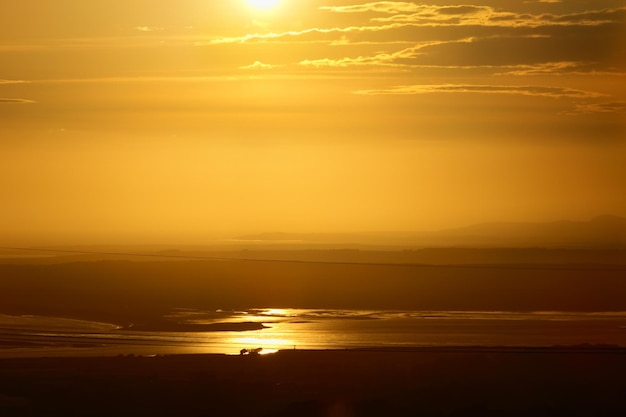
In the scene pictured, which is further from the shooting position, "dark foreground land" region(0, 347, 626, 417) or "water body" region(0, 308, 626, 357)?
"water body" region(0, 308, 626, 357)

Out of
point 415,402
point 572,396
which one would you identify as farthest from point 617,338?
point 415,402

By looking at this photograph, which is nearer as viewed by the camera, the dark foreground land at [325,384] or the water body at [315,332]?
the dark foreground land at [325,384]

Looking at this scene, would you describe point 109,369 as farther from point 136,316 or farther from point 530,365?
point 136,316

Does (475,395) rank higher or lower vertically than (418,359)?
lower

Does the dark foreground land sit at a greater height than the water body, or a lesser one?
lesser
